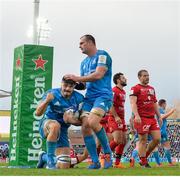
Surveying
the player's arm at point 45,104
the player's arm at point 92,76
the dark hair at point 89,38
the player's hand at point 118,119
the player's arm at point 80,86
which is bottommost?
the player's hand at point 118,119

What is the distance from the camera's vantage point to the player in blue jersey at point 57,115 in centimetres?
684

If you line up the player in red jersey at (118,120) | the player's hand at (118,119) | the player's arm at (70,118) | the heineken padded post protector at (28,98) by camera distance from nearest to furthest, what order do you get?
the player's arm at (70,118) → the heineken padded post protector at (28,98) → the player's hand at (118,119) → the player in red jersey at (118,120)

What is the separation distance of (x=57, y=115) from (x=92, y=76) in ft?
2.70

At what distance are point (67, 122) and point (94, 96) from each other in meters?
0.60

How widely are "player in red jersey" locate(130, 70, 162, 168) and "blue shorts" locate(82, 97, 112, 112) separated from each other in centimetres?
180

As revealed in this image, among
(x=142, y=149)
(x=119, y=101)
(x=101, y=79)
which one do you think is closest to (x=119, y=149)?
(x=142, y=149)

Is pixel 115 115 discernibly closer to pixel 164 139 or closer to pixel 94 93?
pixel 94 93

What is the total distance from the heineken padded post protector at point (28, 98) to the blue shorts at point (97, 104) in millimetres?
1707

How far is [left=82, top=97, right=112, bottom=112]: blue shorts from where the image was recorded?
7090mm

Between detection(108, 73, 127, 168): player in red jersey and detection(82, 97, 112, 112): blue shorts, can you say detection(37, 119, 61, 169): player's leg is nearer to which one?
detection(82, 97, 112, 112): blue shorts

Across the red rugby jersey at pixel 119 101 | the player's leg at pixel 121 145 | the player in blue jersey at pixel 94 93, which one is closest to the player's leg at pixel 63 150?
the player in blue jersey at pixel 94 93

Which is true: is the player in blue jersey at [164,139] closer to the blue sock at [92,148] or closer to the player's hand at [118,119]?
the player's hand at [118,119]

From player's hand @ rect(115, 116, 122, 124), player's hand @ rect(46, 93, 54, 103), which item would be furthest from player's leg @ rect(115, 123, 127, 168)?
player's hand @ rect(46, 93, 54, 103)

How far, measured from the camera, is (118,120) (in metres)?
9.49
